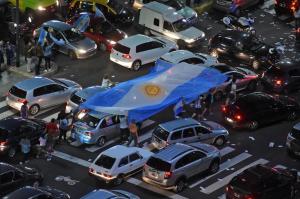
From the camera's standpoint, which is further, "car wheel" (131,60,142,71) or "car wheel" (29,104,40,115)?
"car wheel" (131,60,142,71)

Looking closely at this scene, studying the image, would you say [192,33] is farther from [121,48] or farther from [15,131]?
[15,131]

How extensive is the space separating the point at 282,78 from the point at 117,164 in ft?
42.0

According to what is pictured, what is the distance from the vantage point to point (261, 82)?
140 ft

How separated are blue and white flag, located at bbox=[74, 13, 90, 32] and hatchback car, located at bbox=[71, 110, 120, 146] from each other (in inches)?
452

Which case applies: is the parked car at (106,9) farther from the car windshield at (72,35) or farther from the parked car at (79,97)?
the parked car at (79,97)

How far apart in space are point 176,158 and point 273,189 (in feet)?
12.9

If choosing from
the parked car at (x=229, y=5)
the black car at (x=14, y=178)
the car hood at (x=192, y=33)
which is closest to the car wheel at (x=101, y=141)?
the black car at (x=14, y=178)

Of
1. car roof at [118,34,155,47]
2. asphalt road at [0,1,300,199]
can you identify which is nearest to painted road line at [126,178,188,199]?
asphalt road at [0,1,300,199]

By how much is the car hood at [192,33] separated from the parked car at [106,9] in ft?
14.2

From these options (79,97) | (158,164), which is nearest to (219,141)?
(158,164)

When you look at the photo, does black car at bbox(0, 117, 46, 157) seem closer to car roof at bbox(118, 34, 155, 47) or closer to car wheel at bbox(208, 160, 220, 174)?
car wheel at bbox(208, 160, 220, 174)

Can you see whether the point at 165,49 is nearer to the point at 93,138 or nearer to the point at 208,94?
the point at 208,94

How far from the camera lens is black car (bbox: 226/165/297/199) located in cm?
3070

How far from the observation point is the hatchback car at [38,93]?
→ 127 ft
